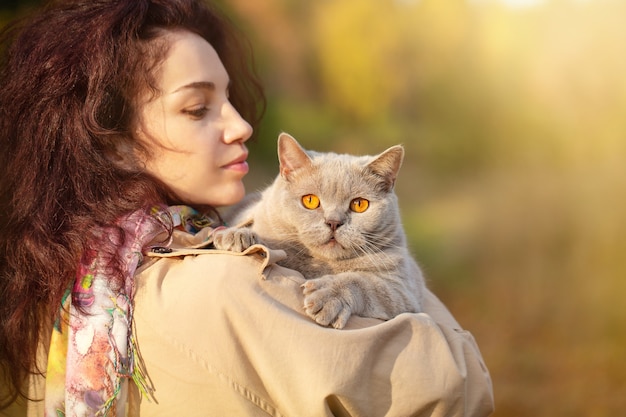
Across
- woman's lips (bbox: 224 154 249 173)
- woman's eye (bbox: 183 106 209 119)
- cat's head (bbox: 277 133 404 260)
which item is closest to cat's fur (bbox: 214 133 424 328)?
cat's head (bbox: 277 133 404 260)

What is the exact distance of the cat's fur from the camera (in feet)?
4.92

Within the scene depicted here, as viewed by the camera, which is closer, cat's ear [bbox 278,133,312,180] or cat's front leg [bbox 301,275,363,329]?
cat's front leg [bbox 301,275,363,329]

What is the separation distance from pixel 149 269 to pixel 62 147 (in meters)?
0.41

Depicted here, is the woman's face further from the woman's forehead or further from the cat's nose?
the cat's nose

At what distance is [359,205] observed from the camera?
165cm

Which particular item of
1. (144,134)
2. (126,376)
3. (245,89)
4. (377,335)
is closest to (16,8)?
(245,89)

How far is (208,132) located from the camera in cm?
156

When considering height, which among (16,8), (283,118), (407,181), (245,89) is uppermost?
(16,8)

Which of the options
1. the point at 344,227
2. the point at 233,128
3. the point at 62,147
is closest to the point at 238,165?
the point at 233,128

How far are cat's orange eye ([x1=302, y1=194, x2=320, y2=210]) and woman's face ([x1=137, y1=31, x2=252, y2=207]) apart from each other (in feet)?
0.57

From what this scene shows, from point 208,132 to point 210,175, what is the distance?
112 millimetres

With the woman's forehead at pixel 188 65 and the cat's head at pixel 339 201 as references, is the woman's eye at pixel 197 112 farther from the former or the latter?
the cat's head at pixel 339 201

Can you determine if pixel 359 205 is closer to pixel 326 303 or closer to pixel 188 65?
pixel 326 303

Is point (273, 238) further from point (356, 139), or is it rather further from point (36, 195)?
point (356, 139)
